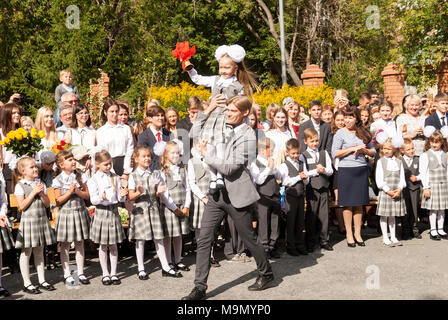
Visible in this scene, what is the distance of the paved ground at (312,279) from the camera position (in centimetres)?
584

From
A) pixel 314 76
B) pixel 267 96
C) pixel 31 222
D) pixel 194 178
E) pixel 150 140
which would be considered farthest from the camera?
pixel 314 76

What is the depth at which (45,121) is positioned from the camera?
7781 mm

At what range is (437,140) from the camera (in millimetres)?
8359

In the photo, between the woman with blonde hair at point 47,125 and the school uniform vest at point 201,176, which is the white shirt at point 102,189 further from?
the woman with blonde hair at point 47,125

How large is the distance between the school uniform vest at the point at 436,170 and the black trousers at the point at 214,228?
3.70 m

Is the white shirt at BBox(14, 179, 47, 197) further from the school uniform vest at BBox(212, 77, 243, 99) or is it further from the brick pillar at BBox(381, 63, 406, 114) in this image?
the brick pillar at BBox(381, 63, 406, 114)

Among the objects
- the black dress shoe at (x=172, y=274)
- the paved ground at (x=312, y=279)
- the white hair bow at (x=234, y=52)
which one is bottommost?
the paved ground at (x=312, y=279)

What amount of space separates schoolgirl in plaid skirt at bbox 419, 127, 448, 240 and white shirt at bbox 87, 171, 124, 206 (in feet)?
15.2

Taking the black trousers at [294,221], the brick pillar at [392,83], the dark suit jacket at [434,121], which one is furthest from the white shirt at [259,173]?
the brick pillar at [392,83]

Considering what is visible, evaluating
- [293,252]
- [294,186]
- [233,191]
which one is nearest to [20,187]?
[233,191]

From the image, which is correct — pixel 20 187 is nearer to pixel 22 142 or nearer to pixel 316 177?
pixel 22 142

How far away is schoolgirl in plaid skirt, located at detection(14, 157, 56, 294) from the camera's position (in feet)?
19.9

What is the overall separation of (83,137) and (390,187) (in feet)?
14.5

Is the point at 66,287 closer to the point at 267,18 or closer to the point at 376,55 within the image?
the point at 376,55
